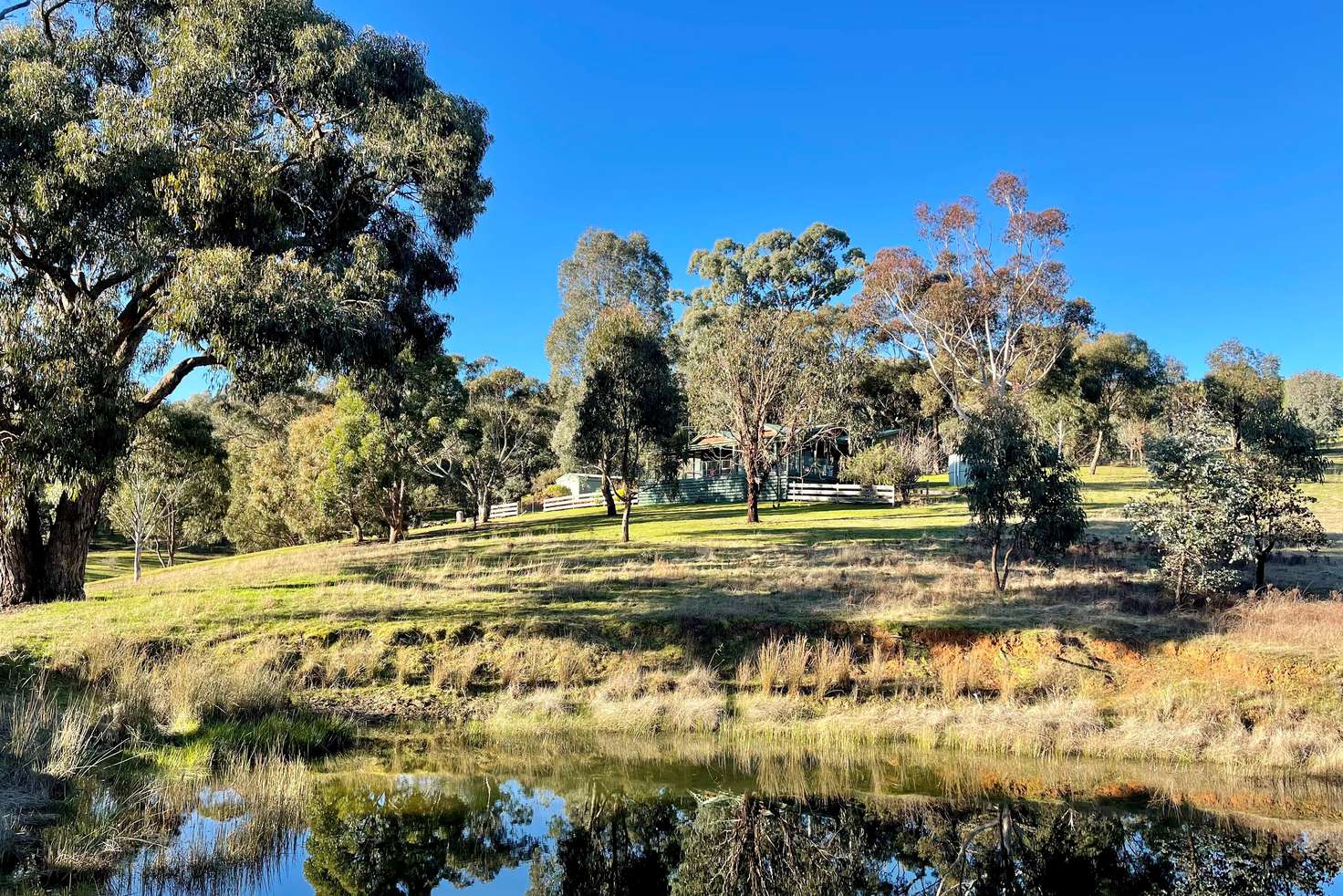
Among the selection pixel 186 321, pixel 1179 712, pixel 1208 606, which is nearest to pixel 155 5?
pixel 186 321

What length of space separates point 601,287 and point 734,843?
5435cm

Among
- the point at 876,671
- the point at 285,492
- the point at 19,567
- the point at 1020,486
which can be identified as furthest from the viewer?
the point at 285,492

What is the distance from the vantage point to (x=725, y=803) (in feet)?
31.5

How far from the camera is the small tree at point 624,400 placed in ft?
88.1

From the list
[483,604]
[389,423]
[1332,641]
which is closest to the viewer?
[1332,641]

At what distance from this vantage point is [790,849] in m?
8.34

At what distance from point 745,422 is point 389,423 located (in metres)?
14.5

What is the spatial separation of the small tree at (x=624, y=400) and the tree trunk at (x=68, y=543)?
1377 cm

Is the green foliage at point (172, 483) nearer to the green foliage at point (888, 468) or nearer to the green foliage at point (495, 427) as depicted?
the green foliage at point (495, 427)

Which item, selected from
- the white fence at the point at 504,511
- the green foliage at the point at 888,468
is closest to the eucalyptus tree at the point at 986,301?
the green foliage at the point at 888,468

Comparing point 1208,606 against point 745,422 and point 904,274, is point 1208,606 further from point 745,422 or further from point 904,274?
point 904,274

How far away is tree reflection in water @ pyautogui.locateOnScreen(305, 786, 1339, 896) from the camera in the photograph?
7.68 meters

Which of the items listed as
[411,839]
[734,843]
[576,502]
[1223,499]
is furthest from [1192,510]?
[576,502]

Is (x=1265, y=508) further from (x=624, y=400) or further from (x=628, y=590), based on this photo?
(x=624, y=400)
